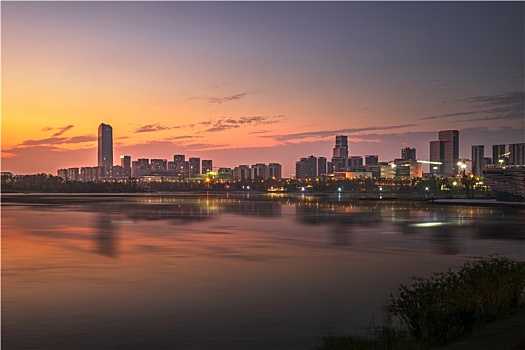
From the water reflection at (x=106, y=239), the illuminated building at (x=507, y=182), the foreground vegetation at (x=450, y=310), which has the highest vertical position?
the illuminated building at (x=507, y=182)

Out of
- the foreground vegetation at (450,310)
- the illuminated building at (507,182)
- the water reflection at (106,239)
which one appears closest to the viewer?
the foreground vegetation at (450,310)

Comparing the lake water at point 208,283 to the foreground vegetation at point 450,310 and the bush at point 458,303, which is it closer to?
the foreground vegetation at point 450,310

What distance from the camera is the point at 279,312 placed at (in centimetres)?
1656

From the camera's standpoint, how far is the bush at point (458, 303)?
1172cm

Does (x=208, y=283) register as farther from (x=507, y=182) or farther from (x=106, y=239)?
(x=507, y=182)

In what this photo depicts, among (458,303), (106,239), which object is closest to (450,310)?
(458,303)

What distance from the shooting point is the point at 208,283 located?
70.2 ft

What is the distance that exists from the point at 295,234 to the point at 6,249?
1835 cm

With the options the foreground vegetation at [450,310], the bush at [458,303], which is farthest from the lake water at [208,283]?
the bush at [458,303]

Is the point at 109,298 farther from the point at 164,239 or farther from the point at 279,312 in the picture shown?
the point at 164,239

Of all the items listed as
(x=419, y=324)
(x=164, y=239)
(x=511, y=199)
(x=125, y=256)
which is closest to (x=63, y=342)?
(x=419, y=324)

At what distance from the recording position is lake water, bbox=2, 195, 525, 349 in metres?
14.3

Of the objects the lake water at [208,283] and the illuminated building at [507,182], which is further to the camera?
the illuminated building at [507,182]

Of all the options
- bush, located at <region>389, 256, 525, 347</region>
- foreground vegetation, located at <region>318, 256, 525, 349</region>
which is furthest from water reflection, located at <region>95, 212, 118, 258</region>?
bush, located at <region>389, 256, 525, 347</region>
